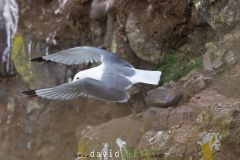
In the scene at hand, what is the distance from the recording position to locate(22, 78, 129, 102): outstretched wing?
157 inches

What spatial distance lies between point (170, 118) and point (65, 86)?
33.6 inches

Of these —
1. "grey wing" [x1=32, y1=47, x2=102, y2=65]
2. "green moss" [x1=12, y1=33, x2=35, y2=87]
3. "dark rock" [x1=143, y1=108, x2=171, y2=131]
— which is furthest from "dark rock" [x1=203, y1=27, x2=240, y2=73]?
"green moss" [x1=12, y1=33, x2=35, y2=87]

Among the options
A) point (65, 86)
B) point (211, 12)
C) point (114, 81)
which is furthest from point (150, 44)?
point (65, 86)

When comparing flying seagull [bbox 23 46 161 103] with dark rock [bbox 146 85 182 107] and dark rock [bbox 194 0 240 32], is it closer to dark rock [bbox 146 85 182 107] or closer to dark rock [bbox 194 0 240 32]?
dark rock [bbox 146 85 182 107]

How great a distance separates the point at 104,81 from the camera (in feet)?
13.7

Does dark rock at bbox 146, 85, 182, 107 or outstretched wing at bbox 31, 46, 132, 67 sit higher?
outstretched wing at bbox 31, 46, 132, 67

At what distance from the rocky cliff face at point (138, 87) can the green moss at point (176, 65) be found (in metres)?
0.01

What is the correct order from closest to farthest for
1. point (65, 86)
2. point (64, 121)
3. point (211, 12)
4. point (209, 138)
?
point (209, 138), point (65, 86), point (211, 12), point (64, 121)

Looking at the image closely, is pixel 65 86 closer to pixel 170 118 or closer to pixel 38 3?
pixel 170 118

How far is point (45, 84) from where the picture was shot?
19.8 feet

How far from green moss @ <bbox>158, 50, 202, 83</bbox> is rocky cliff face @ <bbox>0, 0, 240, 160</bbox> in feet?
0.04

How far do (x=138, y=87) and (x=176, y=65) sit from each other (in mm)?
466

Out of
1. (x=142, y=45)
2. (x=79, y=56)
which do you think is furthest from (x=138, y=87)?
(x=79, y=56)

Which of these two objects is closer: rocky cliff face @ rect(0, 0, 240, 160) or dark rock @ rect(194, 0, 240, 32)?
rocky cliff face @ rect(0, 0, 240, 160)
